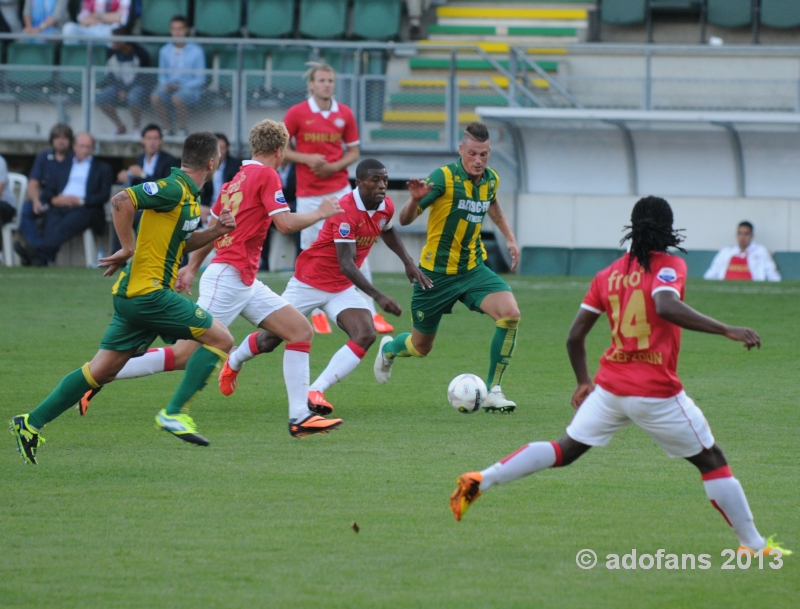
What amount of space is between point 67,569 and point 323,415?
341 cm

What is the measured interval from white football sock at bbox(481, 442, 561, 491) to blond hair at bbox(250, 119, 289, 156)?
3.17 metres

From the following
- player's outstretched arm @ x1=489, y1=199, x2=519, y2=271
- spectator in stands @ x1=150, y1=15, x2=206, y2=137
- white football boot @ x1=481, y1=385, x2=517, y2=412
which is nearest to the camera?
white football boot @ x1=481, y1=385, x2=517, y2=412

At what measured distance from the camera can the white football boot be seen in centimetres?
801

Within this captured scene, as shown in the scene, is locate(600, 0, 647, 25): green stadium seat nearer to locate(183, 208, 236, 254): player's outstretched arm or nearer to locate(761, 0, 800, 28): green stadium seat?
locate(761, 0, 800, 28): green stadium seat

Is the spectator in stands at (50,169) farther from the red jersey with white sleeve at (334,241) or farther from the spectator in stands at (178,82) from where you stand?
the red jersey with white sleeve at (334,241)

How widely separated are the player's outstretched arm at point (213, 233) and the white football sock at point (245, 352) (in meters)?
1.47

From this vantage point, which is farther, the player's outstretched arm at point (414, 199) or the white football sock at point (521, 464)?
the player's outstretched arm at point (414, 199)

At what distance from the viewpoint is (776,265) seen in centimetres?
1722

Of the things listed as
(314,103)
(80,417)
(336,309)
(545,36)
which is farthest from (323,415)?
(545,36)

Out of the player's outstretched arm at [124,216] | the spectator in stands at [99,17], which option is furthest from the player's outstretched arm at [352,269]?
the spectator in stands at [99,17]

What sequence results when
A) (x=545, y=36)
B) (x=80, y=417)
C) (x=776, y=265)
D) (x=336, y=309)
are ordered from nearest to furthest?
(x=80, y=417)
(x=336, y=309)
(x=776, y=265)
(x=545, y=36)

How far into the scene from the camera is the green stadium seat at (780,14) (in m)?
20.8

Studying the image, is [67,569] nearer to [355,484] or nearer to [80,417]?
[355,484]

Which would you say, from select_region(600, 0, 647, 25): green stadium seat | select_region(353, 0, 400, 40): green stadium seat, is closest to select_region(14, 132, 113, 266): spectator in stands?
select_region(353, 0, 400, 40): green stadium seat
